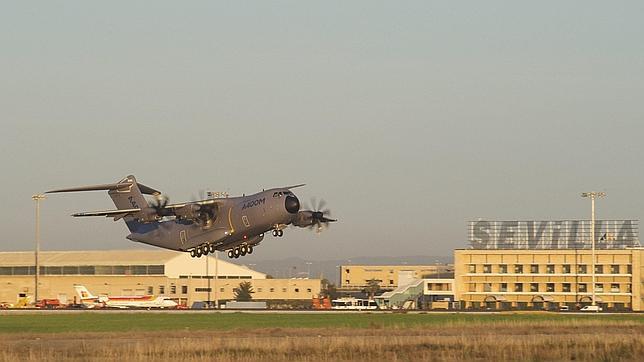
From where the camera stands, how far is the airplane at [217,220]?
76875mm

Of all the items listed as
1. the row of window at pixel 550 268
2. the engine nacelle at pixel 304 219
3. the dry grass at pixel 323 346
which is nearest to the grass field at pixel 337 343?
the dry grass at pixel 323 346

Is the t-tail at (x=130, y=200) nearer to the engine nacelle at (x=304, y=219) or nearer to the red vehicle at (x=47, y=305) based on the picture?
the engine nacelle at (x=304, y=219)

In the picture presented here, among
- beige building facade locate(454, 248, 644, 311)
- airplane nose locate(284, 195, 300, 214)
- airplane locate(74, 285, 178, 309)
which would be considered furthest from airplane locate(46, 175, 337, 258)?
beige building facade locate(454, 248, 644, 311)

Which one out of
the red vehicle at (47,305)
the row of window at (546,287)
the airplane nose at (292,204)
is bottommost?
the red vehicle at (47,305)

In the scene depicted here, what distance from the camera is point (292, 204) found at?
7675 centimetres

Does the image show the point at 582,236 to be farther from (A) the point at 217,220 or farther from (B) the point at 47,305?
(A) the point at 217,220

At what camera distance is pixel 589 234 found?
197750mm

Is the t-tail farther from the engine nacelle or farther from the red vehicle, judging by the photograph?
the red vehicle

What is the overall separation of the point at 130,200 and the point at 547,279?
378ft

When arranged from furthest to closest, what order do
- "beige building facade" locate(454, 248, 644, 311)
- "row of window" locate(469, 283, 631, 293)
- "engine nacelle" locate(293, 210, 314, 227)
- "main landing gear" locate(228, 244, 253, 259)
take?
"row of window" locate(469, 283, 631, 293) < "beige building facade" locate(454, 248, 644, 311) < "engine nacelle" locate(293, 210, 314, 227) < "main landing gear" locate(228, 244, 253, 259)

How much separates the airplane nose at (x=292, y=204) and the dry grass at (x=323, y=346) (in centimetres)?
893

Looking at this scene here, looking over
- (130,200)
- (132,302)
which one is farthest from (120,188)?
(132,302)

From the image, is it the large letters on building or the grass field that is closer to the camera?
the grass field

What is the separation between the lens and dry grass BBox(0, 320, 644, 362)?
6109cm
